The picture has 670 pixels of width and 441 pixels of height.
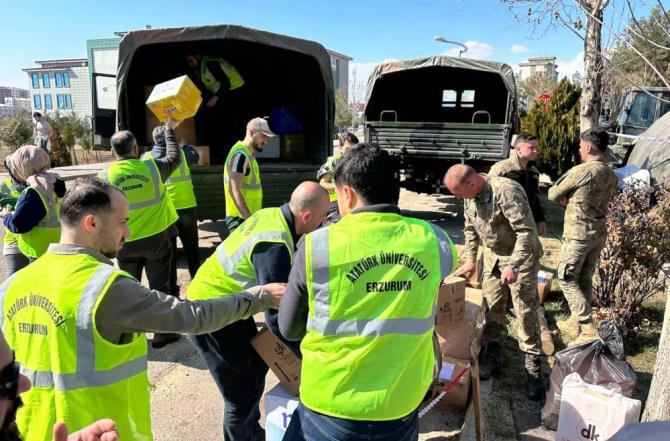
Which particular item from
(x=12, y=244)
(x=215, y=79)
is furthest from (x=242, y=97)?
(x=12, y=244)

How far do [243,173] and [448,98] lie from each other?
687cm

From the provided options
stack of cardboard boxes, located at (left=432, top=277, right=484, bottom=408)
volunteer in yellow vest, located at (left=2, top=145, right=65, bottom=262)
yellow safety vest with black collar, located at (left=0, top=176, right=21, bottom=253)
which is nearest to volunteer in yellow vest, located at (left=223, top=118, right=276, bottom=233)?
volunteer in yellow vest, located at (left=2, top=145, right=65, bottom=262)

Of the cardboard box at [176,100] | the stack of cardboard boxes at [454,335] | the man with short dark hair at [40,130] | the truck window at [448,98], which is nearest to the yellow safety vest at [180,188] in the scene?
the cardboard box at [176,100]

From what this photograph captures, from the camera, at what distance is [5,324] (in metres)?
1.60

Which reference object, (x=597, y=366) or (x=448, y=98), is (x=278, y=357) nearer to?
(x=597, y=366)

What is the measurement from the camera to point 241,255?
7.34 feet

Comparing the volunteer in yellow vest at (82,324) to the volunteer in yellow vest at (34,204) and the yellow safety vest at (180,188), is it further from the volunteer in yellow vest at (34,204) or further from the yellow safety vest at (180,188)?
the yellow safety vest at (180,188)

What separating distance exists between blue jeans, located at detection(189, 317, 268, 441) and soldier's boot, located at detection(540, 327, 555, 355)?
2464 millimetres

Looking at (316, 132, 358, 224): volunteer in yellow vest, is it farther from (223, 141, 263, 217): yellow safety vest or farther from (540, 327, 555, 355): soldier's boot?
(540, 327, 555, 355): soldier's boot

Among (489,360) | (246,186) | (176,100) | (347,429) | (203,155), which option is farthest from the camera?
(203,155)

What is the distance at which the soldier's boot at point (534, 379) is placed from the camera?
131 inches

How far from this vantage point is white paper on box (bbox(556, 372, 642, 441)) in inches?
98.9

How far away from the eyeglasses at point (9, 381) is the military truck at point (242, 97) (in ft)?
17.4

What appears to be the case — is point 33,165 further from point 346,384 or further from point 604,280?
point 604,280
